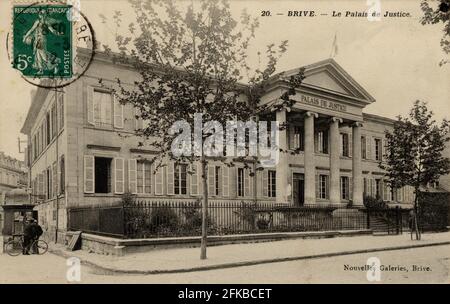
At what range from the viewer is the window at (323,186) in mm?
29431

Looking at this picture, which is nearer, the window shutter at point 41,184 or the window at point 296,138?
the window shutter at point 41,184

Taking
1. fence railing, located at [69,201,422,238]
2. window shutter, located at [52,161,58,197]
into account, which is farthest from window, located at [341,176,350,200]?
window shutter, located at [52,161,58,197]

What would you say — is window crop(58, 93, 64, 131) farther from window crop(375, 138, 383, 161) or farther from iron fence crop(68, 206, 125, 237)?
window crop(375, 138, 383, 161)

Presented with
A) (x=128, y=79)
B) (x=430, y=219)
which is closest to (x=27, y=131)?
(x=128, y=79)

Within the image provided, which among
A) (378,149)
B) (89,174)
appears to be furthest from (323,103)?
(89,174)

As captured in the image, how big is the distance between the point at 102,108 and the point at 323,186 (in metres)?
15.4

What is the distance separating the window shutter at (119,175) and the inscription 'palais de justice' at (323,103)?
10.1m

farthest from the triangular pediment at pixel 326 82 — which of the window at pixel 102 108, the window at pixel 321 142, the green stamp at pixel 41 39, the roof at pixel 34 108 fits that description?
the green stamp at pixel 41 39

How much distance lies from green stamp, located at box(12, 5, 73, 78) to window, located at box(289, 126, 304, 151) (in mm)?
18476

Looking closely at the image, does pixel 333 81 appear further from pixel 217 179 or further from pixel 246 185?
pixel 217 179

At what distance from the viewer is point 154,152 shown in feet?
71.9

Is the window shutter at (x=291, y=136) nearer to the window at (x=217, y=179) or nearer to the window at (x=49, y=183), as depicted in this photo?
the window at (x=217, y=179)

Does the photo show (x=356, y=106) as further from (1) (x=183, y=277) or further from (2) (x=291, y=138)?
(1) (x=183, y=277)

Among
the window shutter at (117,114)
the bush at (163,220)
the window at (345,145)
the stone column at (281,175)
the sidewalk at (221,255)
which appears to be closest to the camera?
the sidewalk at (221,255)
